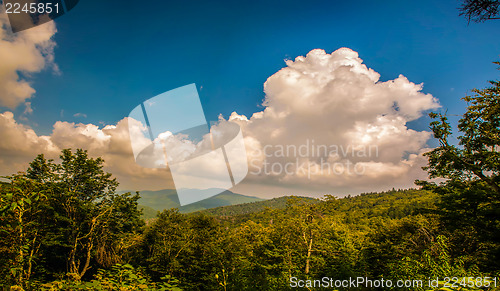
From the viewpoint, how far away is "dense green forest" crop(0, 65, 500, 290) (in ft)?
15.3

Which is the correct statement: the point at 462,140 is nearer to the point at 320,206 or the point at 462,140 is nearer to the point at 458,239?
the point at 320,206

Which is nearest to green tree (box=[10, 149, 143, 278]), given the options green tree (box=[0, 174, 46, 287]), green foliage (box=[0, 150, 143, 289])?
green foliage (box=[0, 150, 143, 289])

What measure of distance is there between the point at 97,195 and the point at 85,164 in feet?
14.4

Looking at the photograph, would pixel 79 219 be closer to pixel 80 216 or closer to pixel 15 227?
pixel 80 216

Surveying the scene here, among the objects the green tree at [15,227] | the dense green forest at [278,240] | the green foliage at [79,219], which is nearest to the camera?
the green tree at [15,227]

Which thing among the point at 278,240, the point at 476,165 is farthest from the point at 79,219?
the point at 476,165

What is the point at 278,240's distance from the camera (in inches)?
687

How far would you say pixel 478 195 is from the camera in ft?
40.8

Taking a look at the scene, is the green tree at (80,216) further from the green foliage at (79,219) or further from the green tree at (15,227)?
the green tree at (15,227)

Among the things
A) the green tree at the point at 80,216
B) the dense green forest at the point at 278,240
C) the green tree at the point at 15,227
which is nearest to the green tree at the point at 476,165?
the dense green forest at the point at 278,240

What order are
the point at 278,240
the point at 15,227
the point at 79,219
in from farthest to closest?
1. the point at 79,219
2. the point at 278,240
3. the point at 15,227

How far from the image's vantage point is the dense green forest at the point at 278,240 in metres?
4.65

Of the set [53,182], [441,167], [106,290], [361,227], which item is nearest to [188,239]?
[53,182]

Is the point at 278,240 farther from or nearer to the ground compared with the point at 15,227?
nearer to the ground
